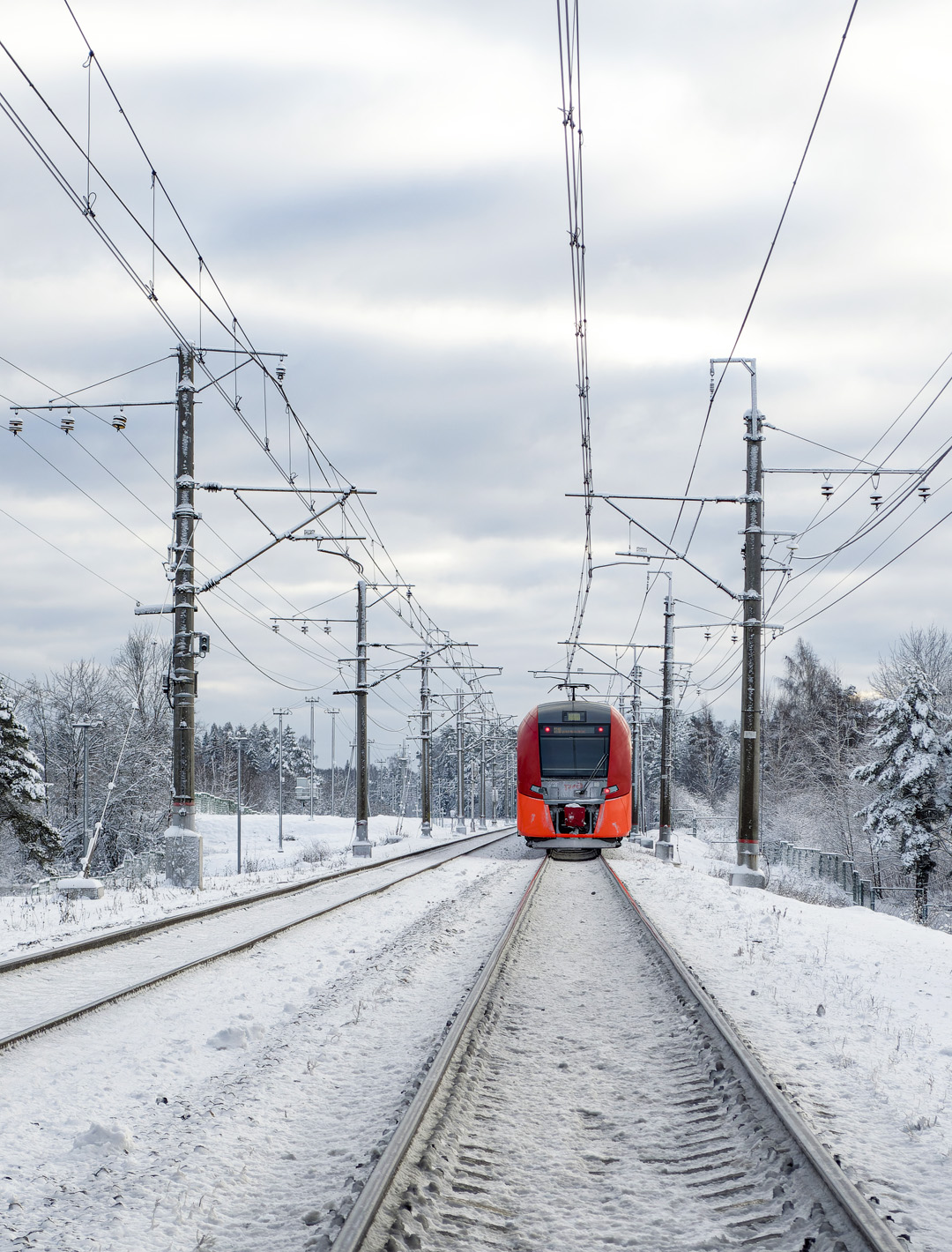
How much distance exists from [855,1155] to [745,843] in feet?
50.7

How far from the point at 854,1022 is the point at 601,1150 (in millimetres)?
3502

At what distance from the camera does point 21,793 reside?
42000 millimetres

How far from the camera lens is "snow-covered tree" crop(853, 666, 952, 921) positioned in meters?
40.9

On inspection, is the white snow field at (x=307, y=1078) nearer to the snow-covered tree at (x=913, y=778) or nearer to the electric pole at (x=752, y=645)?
the electric pole at (x=752, y=645)

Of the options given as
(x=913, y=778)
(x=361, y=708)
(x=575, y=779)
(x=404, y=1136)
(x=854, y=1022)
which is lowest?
Answer: (x=854, y=1022)

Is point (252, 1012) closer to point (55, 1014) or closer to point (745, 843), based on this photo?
point (55, 1014)

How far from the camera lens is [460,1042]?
6746 mm

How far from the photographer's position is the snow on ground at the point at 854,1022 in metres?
4.79

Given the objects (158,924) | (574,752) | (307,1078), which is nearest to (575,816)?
(574,752)

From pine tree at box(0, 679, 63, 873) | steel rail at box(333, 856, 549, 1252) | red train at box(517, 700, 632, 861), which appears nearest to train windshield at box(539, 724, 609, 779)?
red train at box(517, 700, 632, 861)

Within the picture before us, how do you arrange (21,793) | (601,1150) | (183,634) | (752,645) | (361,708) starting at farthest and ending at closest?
(21,793) < (361,708) < (752,645) < (183,634) < (601,1150)

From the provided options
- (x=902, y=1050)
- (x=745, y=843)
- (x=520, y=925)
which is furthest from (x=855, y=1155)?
(x=745, y=843)

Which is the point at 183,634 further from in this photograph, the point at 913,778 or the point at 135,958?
the point at 913,778

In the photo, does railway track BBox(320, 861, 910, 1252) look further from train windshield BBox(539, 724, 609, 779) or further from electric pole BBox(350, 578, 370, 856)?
electric pole BBox(350, 578, 370, 856)
